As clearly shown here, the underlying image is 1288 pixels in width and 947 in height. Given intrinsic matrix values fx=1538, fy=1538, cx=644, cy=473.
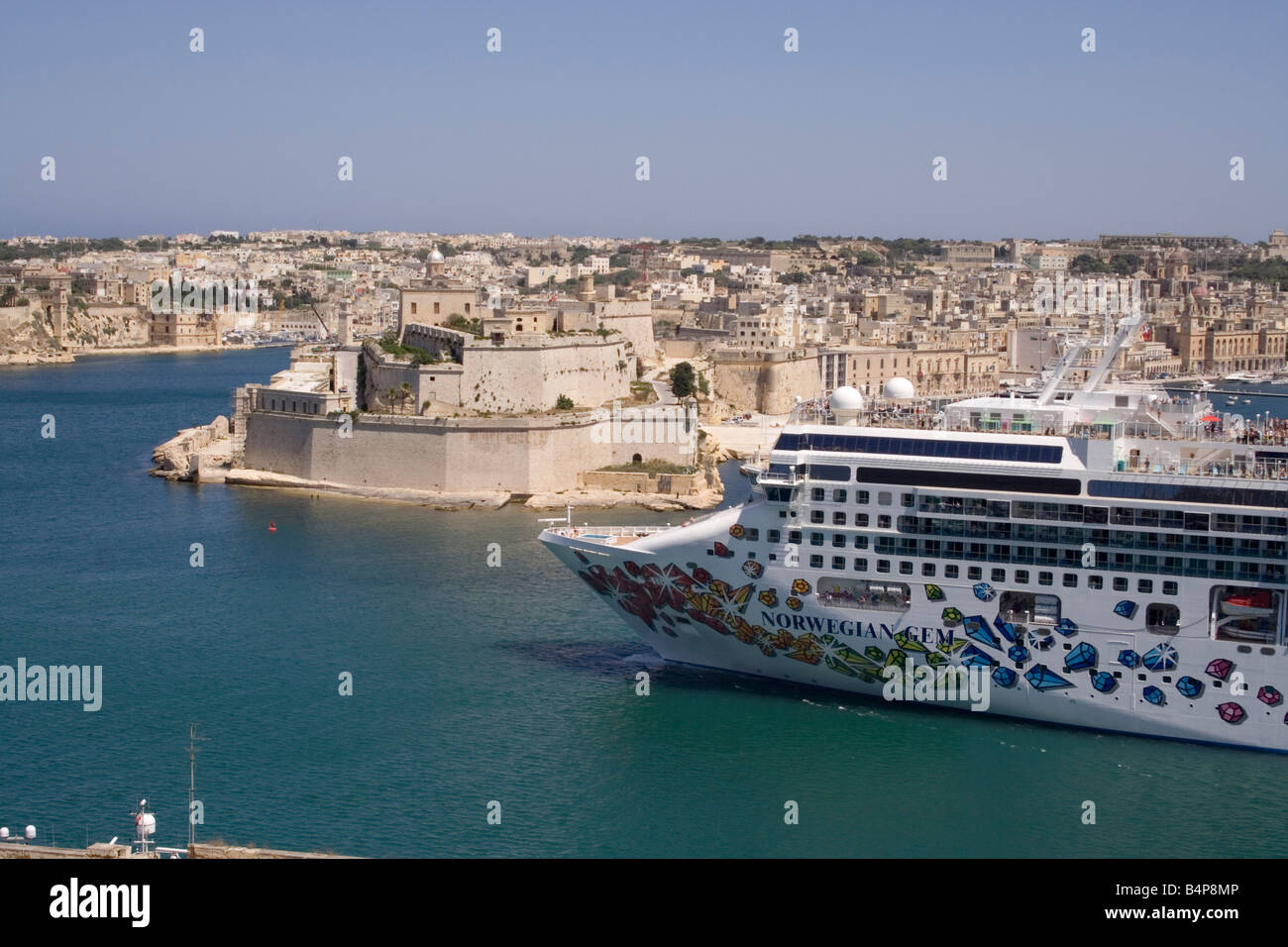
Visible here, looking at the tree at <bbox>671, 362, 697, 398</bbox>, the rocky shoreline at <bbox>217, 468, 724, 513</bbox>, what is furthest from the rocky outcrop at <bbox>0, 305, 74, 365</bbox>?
the rocky shoreline at <bbox>217, 468, 724, 513</bbox>

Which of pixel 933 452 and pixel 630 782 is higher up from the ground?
pixel 933 452

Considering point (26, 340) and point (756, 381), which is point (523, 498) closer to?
point (756, 381)

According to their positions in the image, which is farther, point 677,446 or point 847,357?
point 847,357

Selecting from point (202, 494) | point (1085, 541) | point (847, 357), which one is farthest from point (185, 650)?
point (847, 357)

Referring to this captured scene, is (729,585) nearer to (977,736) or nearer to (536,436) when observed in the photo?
(977,736)

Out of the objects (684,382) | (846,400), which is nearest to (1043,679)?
(846,400)
